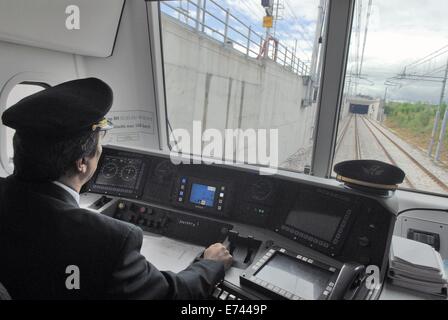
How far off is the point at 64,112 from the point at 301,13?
5.12 ft

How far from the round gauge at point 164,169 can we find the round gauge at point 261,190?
51 centimetres

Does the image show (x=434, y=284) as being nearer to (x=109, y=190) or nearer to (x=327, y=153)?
(x=327, y=153)

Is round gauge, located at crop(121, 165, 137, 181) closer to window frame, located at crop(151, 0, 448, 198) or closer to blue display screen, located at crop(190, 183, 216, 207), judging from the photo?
blue display screen, located at crop(190, 183, 216, 207)

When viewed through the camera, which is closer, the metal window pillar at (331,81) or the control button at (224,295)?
the control button at (224,295)

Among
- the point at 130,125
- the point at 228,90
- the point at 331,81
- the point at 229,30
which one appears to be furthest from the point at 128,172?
the point at 331,81

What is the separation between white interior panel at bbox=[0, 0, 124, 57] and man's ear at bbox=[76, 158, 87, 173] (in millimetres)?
909

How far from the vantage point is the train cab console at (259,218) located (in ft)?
3.96

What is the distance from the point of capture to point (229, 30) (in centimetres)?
230

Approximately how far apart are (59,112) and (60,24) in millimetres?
1021

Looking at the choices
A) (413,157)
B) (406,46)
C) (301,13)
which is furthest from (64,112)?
(413,157)

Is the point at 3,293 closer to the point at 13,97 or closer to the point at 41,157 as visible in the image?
the point at 41,157

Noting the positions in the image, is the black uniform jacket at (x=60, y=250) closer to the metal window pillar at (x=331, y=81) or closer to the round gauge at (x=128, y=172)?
the round gauge at (x=128, y=172)

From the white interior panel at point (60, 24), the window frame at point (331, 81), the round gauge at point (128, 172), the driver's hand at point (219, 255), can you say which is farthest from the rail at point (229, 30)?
the driver's hand at point (219, 255)

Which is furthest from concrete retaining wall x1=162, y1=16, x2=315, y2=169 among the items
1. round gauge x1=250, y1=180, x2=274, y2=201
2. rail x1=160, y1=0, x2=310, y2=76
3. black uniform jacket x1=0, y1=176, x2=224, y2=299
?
black uniform jacket x1=0, y1=176, x2=224, y2=299
